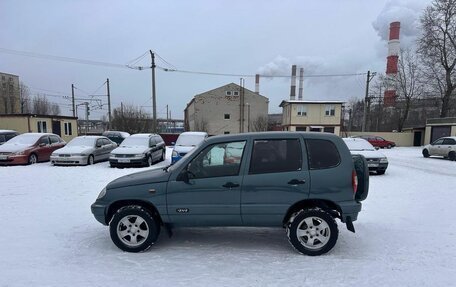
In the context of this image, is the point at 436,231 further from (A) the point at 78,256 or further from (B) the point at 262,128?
(B) the point at 262,128

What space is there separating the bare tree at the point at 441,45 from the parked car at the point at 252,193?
3978 centimetres

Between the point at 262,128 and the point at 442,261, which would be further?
the point at 262,128

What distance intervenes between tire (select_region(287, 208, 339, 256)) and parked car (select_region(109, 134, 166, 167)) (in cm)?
988

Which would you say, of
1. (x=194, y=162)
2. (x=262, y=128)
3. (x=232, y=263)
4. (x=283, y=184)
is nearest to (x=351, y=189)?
(x=283, y=184)

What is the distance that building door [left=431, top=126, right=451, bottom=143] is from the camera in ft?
Result: 94.4

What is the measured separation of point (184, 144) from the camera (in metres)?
13.0

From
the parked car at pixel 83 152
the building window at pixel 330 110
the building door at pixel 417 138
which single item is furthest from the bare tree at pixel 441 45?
the parked car at pixel 83 152

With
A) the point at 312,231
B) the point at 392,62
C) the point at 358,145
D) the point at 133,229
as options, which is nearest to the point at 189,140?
the point at 358,145

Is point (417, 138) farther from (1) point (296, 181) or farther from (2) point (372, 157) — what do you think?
(1) point (296, 181)

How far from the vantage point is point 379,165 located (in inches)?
454

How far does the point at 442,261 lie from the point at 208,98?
1873 inches

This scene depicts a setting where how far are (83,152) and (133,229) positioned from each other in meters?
10.4

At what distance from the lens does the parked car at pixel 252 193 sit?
4.02 metres

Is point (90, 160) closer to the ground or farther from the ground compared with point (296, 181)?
closer to the ground
